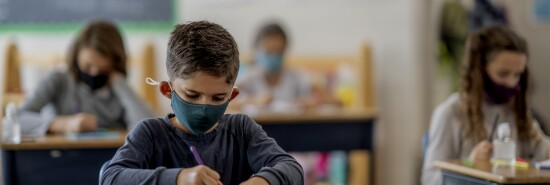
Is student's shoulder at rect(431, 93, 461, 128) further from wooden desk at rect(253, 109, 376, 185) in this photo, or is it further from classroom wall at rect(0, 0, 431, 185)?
classroom wall at rect(0, 0, 431, 185)

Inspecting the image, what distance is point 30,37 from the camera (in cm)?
590

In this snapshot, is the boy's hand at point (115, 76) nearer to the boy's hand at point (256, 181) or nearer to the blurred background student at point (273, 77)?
the blurred background student at point (273, 77)

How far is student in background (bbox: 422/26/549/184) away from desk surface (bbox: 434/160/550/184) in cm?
35

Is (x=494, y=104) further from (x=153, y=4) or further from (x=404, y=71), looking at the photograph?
(x=153, y=4)

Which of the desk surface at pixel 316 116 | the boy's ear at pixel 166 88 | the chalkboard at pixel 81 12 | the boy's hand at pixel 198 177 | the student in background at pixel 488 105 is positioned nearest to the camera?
the boy's hand at pixel 198 177

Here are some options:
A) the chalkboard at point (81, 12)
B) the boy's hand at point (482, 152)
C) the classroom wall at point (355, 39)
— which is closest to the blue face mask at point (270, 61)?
the classroom wall at point (355, 39)

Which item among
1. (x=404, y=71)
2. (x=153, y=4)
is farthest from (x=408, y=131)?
(x=153, y=4)

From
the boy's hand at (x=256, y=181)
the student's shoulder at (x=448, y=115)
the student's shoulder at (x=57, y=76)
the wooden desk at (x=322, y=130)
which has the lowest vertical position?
the wooden desk at (x=322, y=130)

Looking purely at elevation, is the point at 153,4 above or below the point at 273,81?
above

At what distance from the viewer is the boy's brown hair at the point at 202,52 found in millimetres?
1890

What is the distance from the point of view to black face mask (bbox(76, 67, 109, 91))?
12.8ft

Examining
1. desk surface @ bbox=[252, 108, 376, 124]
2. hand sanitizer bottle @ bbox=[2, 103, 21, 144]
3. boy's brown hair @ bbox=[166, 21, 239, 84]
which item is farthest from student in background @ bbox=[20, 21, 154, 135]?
boy's brown hair @ bbox=[166, 21, 239, 84]

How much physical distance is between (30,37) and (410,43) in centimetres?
243

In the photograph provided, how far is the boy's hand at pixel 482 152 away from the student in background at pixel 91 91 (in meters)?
1.45
